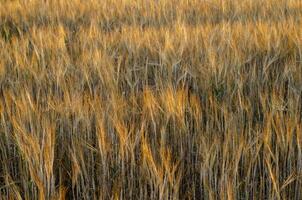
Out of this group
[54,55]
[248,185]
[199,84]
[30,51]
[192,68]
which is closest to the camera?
[248,185]

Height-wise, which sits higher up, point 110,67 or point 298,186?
point 110,67

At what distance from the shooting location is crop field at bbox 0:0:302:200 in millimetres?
1064

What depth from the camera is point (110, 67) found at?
1.82 m

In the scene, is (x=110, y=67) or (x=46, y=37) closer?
(x=110, y=67)

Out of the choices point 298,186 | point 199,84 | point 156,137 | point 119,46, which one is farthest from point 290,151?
point 119,46

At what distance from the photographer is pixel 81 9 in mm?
3840

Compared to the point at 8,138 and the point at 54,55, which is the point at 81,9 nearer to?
the point at 54,55

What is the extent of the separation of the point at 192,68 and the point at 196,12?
5.94ft

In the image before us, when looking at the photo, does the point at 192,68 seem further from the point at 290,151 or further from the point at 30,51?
the point at 30,51

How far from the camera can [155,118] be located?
4.44 feet

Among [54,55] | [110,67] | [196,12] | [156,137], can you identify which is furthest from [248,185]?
[196,12]

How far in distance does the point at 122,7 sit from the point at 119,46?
1.52 meters

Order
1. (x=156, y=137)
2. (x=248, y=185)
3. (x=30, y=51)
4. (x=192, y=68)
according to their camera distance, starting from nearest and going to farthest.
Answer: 1. (x=248, y=185)
2. (x=156, y=137)
3. (x=192, y=68)
4. (x=30, y=51)

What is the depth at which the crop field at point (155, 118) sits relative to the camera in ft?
3.49
